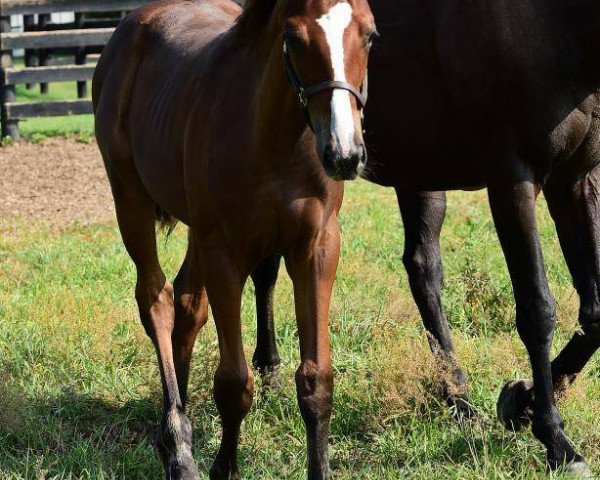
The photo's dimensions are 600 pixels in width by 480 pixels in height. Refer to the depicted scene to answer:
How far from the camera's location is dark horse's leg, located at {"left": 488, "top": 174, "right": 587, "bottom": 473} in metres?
4.32

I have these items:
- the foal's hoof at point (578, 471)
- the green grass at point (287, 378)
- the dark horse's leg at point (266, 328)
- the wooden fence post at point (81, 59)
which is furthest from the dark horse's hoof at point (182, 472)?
the wooden fence post at point (81, 59)

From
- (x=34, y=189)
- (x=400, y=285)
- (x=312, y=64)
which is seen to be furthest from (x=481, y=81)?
(x=34, y=189)

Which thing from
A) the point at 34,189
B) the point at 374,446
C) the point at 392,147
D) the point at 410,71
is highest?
the point at 410,71

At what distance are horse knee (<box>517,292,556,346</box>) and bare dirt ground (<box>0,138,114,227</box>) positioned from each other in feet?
14.9

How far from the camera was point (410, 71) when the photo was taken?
4770 mm

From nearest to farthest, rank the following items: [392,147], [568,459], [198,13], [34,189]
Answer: [568,459] → [392,147] → [198,13] → [34,189]

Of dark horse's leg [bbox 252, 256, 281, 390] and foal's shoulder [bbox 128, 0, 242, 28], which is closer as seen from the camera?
foal's shoulder [bbox 128, 0, 242, 28]

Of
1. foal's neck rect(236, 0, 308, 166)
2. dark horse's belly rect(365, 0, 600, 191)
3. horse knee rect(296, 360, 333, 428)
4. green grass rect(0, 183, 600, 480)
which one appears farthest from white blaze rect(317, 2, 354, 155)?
green grass rect(0, 183, 600, 480)

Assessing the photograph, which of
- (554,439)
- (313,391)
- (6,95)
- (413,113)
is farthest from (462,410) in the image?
(6,95)

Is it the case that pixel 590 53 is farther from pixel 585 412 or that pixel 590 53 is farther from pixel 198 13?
pixel 198 13

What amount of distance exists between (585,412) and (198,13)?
2426mm

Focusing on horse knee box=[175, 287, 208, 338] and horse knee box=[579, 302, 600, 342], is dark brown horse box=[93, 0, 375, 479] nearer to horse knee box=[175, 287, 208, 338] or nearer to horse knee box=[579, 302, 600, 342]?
horse knee box=[175, 287, 208, 338]

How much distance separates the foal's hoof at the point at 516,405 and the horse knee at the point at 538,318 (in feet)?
0.69

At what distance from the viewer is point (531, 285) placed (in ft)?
14.5
